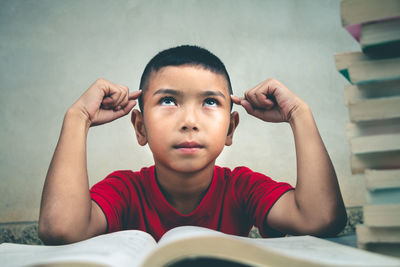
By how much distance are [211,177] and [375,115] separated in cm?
63

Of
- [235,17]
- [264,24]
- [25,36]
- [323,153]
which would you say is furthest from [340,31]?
[25,36]

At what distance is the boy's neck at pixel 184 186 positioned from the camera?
0.94 metres

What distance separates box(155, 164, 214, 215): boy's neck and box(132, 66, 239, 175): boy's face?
109 millimetres

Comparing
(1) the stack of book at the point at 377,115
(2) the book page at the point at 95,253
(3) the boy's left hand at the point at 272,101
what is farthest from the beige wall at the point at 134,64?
(1) the stack of book at the point at 377,115

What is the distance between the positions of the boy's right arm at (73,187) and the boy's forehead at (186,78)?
129 millimetres

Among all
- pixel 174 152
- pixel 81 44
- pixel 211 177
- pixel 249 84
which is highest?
pixel 81 44

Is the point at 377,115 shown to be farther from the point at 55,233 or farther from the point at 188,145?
the point at 55,233

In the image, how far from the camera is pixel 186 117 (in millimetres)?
799

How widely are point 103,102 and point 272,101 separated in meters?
0.47

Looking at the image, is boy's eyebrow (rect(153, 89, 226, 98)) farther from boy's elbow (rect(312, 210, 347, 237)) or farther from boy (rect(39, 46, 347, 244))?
boy's elbow (rect(312, 210, 347, 237))

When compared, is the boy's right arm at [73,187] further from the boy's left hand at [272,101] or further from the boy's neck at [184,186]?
the boy's left hand at [272,101]

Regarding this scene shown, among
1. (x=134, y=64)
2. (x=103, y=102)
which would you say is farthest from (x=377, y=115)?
(x=134, y=64)

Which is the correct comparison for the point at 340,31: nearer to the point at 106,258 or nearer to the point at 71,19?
the point at 71,19

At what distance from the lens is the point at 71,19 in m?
1.39
